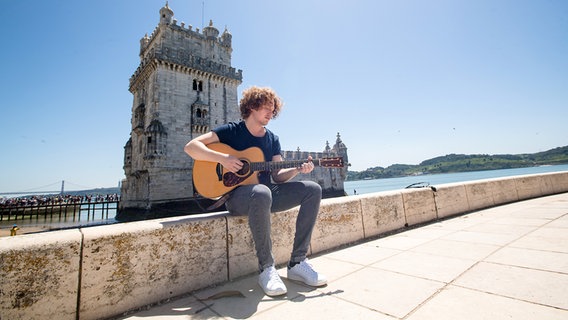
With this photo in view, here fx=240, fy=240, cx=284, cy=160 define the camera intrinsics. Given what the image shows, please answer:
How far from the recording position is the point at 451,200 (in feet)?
16.9

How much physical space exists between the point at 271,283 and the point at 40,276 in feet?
5.01

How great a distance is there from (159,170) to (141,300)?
21.0 m

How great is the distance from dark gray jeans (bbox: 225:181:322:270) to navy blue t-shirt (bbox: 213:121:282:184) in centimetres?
38

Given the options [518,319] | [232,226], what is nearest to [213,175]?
[232,226]

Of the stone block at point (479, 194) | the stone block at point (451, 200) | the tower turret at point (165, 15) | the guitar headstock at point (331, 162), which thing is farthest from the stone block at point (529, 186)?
the tower turret at point (165, 15)

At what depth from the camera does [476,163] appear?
5615 inches

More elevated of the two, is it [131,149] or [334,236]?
[131,149]

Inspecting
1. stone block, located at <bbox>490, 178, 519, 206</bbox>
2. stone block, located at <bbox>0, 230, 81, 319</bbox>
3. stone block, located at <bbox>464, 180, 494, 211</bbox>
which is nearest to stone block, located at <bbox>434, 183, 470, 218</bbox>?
stone block, located at <bbox>464, 180, 494, 211</bbox>

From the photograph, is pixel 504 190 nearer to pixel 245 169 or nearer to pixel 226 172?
pixel 245 169

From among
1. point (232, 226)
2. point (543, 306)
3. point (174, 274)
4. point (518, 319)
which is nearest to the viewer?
point (518, 319)

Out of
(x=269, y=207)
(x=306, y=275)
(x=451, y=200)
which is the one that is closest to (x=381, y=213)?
(x=306, y=275)

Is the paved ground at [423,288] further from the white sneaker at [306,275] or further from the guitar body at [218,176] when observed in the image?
the guitar body at [218,176]

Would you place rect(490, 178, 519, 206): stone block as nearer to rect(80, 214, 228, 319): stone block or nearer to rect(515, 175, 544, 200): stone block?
rect(515, 175, 544, 200): stone block

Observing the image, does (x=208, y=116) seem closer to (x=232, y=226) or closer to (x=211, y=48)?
(x=211, y=48)
